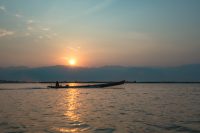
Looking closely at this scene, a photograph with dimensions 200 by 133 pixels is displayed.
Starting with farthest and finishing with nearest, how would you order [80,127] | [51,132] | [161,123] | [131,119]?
1. [131,119]
2. [161,123]
3. [80,127]
4. [51,132]

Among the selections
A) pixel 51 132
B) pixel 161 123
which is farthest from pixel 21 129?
pixel 161 123

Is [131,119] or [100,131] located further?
[131,119]

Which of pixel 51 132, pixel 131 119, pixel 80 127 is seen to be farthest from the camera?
pixel 131 119

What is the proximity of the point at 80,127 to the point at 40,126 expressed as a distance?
2354 millimetres

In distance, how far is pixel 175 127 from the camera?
17.0 metres

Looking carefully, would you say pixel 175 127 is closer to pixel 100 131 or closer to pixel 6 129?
pixel 100 131

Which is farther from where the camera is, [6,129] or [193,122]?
[193,122]

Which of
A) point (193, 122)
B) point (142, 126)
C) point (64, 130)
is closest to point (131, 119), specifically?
point (142, 126)

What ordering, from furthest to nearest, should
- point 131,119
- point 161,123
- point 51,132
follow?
point 131,119, point 161,123, point 51,132

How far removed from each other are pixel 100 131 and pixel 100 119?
170 inches

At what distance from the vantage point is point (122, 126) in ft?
56.8

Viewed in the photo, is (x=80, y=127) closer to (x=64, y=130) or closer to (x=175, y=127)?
(x=64, y=130)

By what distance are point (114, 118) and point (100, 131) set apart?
4887 millimetres

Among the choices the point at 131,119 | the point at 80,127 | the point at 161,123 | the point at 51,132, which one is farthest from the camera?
the point at 131,119
